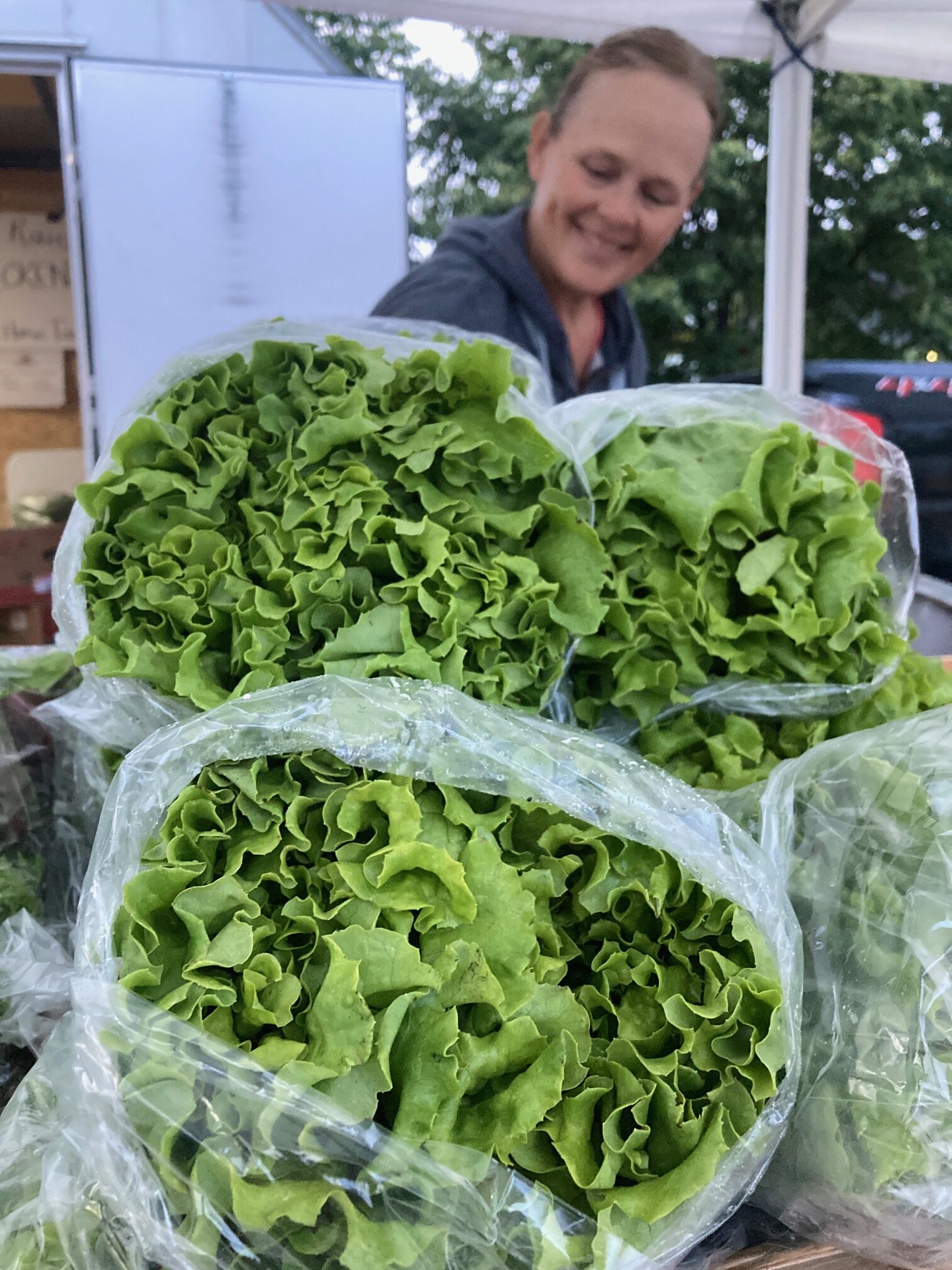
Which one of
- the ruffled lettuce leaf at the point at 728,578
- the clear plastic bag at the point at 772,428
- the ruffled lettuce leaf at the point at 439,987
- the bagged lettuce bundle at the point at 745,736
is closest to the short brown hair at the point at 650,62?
the clear plastic bag at the point at 772,428

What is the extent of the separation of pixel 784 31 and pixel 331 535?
73.9 inches

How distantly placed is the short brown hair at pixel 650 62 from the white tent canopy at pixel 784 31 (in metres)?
0.06

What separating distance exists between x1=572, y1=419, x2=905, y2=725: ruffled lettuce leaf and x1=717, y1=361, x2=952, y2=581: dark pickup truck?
2.10 metres

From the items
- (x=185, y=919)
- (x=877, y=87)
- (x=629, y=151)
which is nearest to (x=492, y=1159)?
(x=185, y=919)

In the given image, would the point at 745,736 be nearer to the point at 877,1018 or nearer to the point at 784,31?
the point at 877,1018

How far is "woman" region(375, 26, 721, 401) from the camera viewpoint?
1808 mm

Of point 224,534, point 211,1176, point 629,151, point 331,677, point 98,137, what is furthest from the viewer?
point 98,137

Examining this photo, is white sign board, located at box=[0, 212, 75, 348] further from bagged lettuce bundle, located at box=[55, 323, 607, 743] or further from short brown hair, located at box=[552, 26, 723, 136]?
bagged lettuce bundle, located at box=[55, 323, 607, 743]

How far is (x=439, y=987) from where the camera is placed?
583 mm

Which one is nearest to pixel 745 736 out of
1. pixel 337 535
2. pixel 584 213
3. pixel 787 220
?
pixel 337 535

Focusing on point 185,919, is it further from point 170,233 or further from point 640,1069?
point 170,233

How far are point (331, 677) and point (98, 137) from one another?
2.34 m

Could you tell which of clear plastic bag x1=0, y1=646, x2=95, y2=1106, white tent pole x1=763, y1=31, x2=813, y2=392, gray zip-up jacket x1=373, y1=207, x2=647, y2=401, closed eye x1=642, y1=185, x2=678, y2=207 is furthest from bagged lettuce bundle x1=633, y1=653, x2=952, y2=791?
closed eye x1=642, y1=185, x2=678, y2=207

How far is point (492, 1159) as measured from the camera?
1.90 ft
